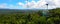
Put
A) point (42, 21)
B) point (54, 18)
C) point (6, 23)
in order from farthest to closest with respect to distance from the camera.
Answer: point (54, 18), point (42, 21), point (6, 23)

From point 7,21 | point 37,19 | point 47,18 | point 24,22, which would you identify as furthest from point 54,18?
point 7,21

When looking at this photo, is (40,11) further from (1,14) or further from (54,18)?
(1,14)

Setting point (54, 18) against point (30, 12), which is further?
point (54, 18)

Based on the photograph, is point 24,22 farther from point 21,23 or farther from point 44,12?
point 44,12

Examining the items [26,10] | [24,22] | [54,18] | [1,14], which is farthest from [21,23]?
[54,18]

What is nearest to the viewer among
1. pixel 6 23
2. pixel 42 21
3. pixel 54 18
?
pixel 6 23

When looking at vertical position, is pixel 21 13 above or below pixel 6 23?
above
